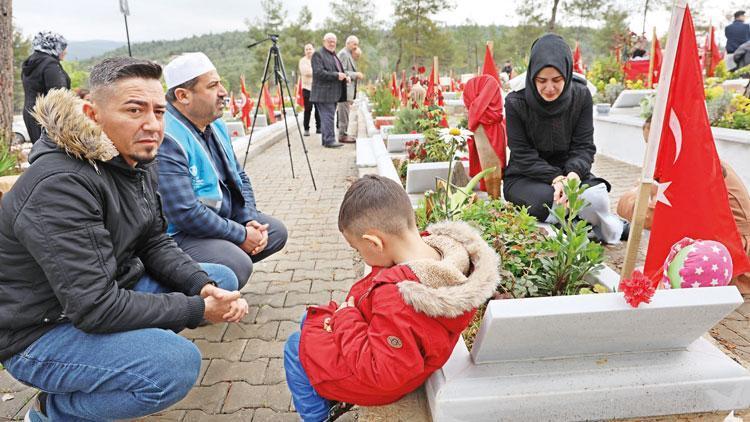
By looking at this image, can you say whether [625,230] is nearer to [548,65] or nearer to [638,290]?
[548,65]

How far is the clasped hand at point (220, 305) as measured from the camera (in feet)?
5.98

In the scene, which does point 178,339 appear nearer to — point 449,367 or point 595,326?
point 449,367

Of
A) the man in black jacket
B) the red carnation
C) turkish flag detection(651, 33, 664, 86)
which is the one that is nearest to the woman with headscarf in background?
the man in black jacket

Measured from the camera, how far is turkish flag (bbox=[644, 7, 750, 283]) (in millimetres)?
1831

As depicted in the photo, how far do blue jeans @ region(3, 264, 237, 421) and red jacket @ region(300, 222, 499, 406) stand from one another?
0.47 meters

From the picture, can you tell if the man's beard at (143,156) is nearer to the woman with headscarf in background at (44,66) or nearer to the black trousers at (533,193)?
the black trousers at (533,193)

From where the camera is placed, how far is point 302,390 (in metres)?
1.70

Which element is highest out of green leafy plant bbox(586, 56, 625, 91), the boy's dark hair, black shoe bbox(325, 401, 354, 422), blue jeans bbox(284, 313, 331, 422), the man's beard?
green leafy plant bbox(586, 56, 625, 91)

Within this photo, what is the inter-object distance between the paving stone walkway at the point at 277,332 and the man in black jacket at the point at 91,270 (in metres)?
0.46

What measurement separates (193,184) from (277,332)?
935 mm

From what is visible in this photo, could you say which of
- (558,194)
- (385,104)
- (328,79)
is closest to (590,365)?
(558,194)

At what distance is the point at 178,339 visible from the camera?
170cm

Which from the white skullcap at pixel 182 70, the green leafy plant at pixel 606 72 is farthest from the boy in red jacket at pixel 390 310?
the green leafy plant at pixel 606 72

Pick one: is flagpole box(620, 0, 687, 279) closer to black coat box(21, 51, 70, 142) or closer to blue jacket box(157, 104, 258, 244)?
blue jacket box(157, 104, 258, 244)
